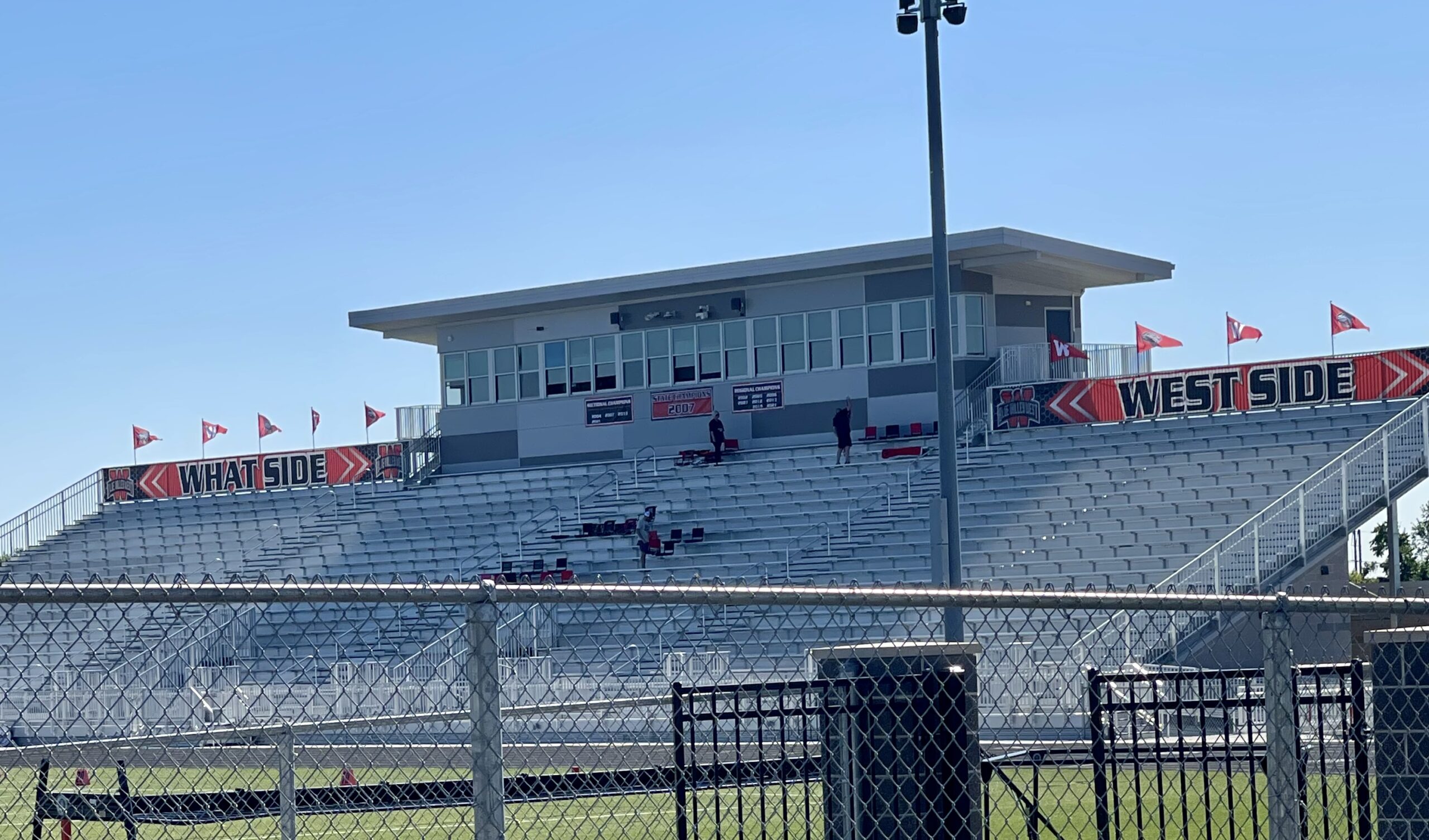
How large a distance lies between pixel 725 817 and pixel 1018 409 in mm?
24402

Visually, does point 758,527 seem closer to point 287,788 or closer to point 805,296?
point 805,296

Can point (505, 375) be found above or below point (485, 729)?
above

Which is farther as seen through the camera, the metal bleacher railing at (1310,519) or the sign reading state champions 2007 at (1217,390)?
the sign reading state champions 2007 at (1217,390)

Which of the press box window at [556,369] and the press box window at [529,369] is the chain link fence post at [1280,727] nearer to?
the press box window at [556,369]

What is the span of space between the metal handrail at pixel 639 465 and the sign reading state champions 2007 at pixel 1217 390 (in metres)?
7.45

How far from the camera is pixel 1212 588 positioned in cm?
2544

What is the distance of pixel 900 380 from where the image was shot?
3859cm

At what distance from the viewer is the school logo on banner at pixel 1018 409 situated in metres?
36.9

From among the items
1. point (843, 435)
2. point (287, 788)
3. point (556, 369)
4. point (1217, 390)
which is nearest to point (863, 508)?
point (843, 435)

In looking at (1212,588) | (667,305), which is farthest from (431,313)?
(1212,588)

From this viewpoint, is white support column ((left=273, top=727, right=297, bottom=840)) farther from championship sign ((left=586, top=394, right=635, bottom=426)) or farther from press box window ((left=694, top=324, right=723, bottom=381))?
championship sign ((left=586, top=394, right=635, bottom=426))

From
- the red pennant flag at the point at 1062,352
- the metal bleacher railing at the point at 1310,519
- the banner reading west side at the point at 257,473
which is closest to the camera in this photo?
the metal bleacher railing at the point at 1310,519

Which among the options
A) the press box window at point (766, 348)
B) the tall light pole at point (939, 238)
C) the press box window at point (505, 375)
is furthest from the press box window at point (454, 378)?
the tall light pole at point (939, 238)

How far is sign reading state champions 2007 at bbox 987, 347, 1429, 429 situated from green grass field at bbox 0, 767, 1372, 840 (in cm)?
1822
